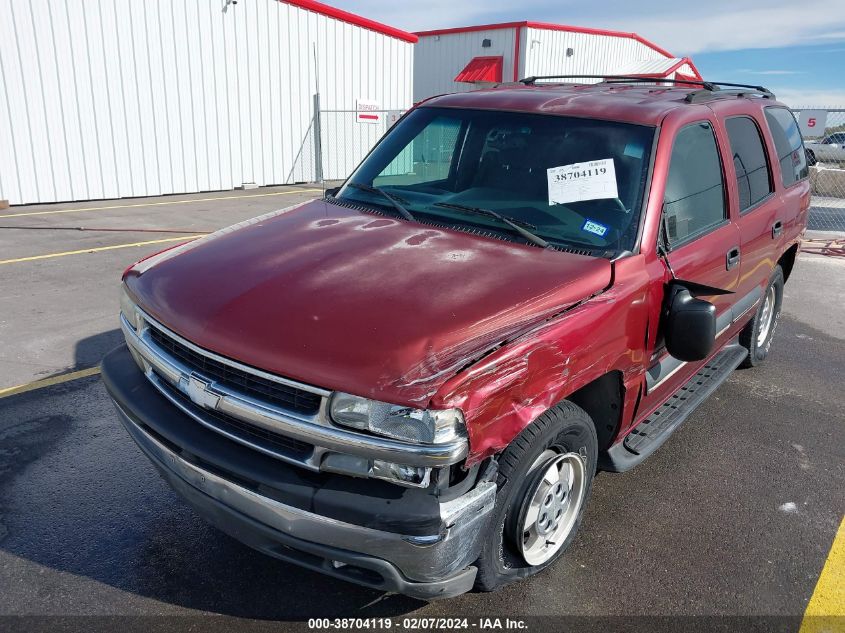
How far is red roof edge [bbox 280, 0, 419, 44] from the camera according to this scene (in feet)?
54.6

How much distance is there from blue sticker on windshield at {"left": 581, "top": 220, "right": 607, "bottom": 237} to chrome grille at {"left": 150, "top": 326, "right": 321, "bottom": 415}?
1.56 meters

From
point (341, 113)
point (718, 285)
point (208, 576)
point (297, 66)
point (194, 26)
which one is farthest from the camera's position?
point (341, 113)

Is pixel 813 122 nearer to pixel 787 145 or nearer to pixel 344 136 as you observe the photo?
pixel 787 145

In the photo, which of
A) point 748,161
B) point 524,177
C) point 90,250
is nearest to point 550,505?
point 524,177

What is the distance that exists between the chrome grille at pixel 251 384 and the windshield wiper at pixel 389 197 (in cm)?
132

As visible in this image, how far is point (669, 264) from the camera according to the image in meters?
3.09

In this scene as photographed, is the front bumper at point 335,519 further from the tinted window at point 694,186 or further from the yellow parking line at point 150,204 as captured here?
the yellow parking line at point 150,204

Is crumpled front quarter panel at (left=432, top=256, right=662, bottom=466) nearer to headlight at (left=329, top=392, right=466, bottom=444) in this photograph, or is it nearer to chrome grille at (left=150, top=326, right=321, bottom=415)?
headlight at (left=329, top=392, right=466, bottom=444)

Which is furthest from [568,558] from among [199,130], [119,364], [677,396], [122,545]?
[199,130]

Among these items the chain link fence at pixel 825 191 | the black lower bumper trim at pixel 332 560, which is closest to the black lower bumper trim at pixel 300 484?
the black lower bumper trim at pixel 332 560

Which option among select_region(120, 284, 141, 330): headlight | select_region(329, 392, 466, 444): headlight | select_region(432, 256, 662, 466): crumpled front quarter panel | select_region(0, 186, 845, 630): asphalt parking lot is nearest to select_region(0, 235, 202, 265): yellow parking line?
select_region(0, 186, 845, 630): asphalt parking lot

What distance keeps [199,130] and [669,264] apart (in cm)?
1423

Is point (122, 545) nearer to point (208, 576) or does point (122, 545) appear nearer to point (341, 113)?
point (208, 576)

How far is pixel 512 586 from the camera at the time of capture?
2.82m
